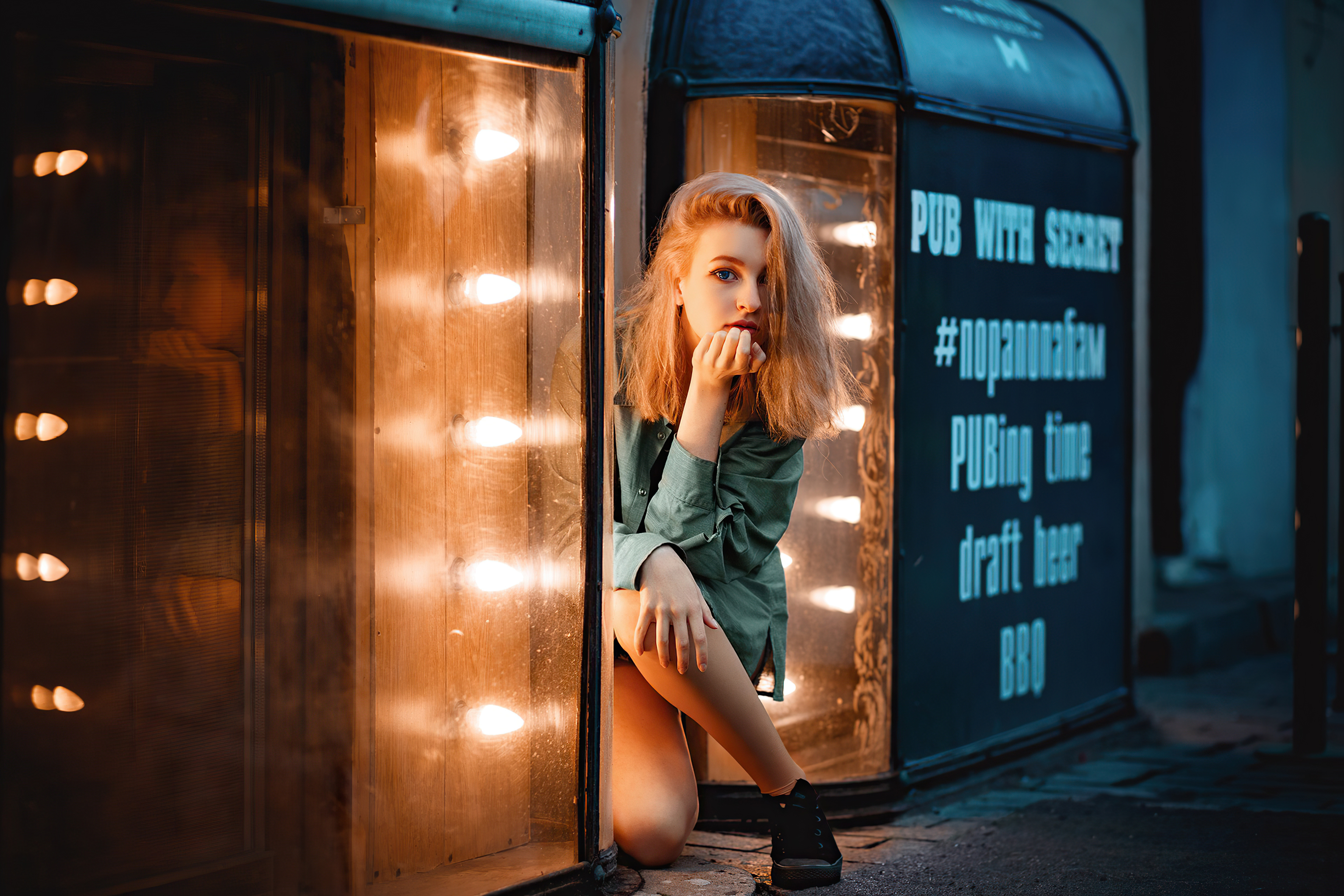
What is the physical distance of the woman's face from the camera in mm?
3027

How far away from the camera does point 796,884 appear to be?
10.0 ft

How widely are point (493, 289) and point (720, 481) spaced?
0.67 m

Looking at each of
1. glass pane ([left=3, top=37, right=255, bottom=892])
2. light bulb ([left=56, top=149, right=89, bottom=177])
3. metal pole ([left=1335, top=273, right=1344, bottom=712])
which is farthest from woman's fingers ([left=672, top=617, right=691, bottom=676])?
metal pole ([left=1335, top=273, right=1344, bottom=712])

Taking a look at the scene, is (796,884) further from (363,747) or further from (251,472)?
(251,472)

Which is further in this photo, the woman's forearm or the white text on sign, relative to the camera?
the white text on sign

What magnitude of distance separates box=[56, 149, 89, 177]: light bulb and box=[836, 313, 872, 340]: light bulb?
216 centimetres

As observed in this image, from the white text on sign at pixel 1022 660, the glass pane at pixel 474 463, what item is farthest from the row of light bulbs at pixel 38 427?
the white text on sign at pixel 1022 660

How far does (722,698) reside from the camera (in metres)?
2.98

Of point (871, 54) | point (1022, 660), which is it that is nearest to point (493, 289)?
point (871, 54)

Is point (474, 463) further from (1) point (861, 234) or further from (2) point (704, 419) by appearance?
(1) point (861, 234)

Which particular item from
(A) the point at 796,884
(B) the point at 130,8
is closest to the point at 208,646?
(B) the point at 130,8

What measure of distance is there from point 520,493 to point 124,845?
99cm

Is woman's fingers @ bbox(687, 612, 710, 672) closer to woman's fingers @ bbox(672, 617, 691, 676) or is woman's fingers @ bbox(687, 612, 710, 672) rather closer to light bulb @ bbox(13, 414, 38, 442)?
woman's fingers @ bbox(672, 617, 691, 676)

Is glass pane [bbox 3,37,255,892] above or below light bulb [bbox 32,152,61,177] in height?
below
